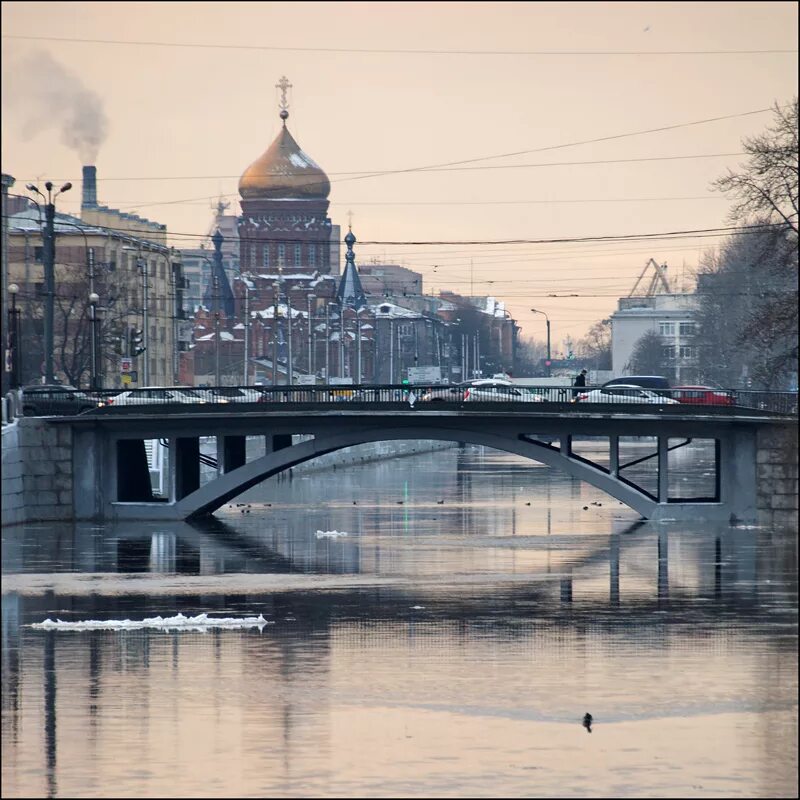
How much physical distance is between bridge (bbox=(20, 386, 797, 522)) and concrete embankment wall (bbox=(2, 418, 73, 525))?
1.06 feet

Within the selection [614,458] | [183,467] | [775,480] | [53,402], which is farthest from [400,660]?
[183,467]

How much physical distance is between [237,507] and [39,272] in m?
35.4

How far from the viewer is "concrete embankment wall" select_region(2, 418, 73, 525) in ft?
219

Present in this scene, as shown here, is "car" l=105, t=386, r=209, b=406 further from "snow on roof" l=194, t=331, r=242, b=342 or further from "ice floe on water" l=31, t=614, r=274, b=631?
"snow on roof" l=194, t=331, r=242, b=342

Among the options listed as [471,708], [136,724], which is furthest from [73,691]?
[471,708]

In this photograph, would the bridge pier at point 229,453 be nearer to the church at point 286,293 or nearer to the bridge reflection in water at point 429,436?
the bridge reflection in water at point 429,436

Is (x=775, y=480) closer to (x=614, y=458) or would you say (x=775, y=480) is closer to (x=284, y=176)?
(x=614, y=458)

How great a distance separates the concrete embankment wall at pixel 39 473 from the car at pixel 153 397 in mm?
2194

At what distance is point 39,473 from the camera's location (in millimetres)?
69125

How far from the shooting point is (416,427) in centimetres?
7038

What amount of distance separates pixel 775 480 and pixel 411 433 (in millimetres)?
12261

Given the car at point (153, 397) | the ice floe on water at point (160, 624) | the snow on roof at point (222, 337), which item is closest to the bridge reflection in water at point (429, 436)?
the car at point (153, 397)

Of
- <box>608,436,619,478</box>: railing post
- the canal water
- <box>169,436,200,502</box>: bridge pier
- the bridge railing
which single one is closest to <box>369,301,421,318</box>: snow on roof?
<box>169,436,200,502</box>: bridge pier

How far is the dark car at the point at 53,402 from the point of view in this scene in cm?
6831
